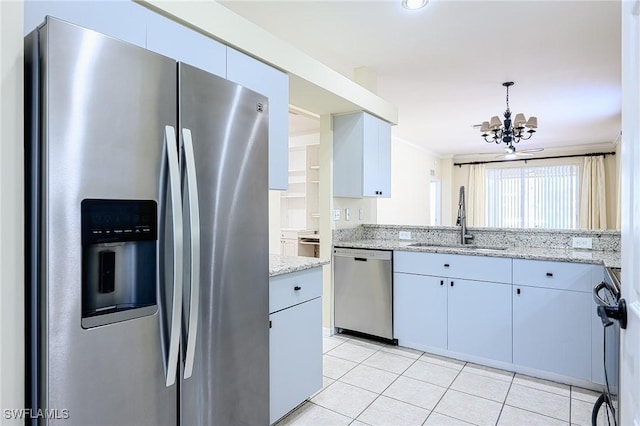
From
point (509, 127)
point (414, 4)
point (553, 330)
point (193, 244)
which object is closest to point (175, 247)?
point (193, 244)

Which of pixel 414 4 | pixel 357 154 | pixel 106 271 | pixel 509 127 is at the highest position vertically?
pixel 414 4

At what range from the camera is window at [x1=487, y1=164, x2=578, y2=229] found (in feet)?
25.6

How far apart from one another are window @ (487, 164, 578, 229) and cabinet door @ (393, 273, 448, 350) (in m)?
5.23

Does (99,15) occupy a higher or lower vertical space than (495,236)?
higher

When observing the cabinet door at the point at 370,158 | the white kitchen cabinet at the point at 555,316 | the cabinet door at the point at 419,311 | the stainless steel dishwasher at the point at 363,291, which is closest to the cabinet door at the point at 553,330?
the white kitchen cabinet at the point at 555,316

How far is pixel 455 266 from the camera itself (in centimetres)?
286

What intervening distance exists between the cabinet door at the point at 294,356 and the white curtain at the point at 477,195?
750 centimetres

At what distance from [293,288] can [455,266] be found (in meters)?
1.46

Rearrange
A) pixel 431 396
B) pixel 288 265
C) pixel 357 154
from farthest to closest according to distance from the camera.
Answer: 1. pixel 357 154
2. pixel 431 396
3. pixel 288 265

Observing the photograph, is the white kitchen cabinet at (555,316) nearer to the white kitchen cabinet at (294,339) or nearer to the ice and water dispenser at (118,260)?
the white kitchen cabinet at (294,339)

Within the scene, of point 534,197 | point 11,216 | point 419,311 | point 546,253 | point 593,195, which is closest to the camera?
point 11,216

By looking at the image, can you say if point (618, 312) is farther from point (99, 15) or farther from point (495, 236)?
point (495, 236)

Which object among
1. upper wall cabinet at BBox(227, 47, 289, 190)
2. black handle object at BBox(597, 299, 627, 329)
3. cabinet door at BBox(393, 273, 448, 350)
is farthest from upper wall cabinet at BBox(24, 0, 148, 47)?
cabinet door at BBox(393, 273, 448, 350)

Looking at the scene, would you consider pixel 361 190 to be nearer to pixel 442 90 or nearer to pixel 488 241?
pixel 488 241
